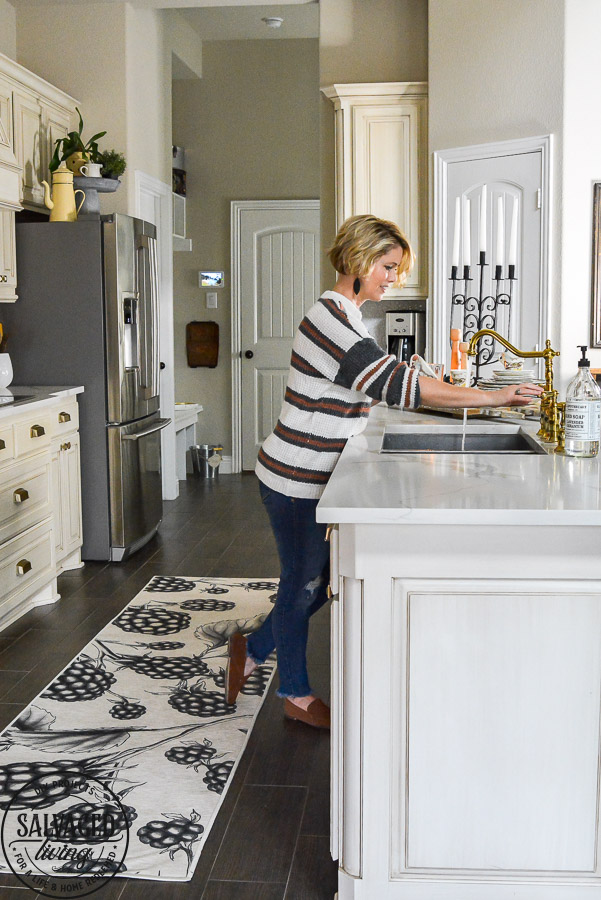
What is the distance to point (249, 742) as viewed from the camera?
2.86 meters

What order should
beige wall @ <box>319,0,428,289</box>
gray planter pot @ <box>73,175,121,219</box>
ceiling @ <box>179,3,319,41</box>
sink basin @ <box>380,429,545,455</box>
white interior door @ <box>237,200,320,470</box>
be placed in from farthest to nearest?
white interior door @ <box>237,200,320,470</box> < ceiling @ <box>179,3,319,41</box> < beige wall @ <box>319,0,428,289</box> < gray planter pot @ <box>73,175,121,219</box> < sink basin @ <box>380,429,545,455</box>

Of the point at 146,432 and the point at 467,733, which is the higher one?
the point at 146,432

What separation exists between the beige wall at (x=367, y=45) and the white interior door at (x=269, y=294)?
241 cm

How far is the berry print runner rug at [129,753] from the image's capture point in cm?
225

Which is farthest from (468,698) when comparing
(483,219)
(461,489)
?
(483,219)

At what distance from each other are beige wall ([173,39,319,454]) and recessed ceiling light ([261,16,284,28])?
2.13 ft

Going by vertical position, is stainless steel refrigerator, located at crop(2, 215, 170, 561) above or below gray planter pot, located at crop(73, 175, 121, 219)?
below

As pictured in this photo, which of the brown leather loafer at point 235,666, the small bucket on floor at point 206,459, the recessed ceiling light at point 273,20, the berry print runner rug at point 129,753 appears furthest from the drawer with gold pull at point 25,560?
the recessed ceiling light at point 273,20

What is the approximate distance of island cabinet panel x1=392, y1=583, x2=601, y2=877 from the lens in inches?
74.0

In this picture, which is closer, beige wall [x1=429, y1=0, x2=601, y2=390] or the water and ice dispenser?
beige wall [x1=429, y1=0, x2=601, y2=390]

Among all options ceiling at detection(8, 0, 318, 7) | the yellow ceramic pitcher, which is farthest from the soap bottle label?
ceiling at detection(8, 0, 318, 7)

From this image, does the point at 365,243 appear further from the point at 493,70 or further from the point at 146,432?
the point at 146,432

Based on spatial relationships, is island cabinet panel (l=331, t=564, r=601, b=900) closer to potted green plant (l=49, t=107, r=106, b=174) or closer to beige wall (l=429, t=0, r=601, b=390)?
beige wall (l=429, t=0, r=601, b=390)

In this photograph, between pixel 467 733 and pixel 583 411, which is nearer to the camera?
pixel 467 733
